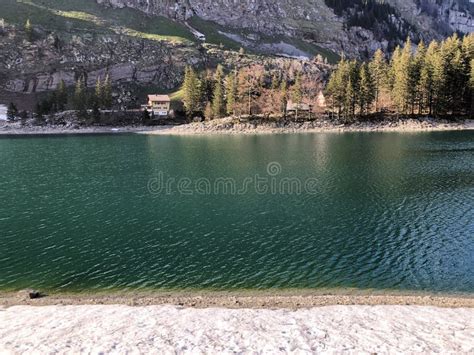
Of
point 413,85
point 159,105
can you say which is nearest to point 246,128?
point 159,105

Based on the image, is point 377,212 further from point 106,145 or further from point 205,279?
point 106,145

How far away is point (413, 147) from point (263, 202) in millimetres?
56370

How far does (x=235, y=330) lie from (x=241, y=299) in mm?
5535

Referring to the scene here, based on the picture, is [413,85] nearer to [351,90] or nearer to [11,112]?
[351,90]

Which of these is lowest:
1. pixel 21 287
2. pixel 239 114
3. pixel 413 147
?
pixel 21 287

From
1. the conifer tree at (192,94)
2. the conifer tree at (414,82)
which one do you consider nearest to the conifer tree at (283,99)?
the conifer tree at (192,94)

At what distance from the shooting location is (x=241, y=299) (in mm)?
23734

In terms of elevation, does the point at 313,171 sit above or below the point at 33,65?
below

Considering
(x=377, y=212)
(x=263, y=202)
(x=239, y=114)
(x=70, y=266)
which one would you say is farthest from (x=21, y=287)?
(x=239, y=114)

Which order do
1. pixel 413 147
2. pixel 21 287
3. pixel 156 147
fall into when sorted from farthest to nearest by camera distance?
pixel 156 147 → pixel 413 147 → pixel 21 287

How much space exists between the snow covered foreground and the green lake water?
5.35 meters

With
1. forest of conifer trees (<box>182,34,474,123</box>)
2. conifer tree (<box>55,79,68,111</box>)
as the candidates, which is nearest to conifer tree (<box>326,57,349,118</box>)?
forest of conifer trees (<box>182,34,474,123</box>)

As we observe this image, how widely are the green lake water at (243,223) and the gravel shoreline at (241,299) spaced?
123 centimetres

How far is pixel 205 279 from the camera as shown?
89.1 feet
